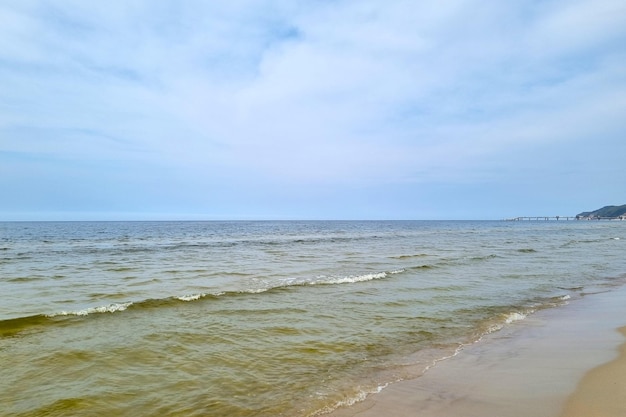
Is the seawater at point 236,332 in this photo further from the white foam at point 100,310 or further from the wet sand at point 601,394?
the wet sand at point 601,394

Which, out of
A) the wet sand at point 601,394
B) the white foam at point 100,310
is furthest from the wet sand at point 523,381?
the white foam at point 100,310

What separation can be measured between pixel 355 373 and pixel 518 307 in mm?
7625

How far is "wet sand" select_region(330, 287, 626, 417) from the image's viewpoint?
4941 millimetres

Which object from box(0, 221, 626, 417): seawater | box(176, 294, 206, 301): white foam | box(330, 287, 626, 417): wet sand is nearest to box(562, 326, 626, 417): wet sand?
box(330, 287, 626, 417): wet sand

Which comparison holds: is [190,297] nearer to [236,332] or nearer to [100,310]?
[100,310]

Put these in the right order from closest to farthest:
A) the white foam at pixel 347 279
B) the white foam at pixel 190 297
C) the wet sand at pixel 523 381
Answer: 1. the wet sand at pixel 523 381
2. the white foam at pixel 190 297
3. the white foam at pixel 347 279

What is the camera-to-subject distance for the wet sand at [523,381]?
4.94 meters

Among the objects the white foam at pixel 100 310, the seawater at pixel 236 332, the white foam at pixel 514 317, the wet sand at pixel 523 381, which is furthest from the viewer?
the white foam at pixel 100 310

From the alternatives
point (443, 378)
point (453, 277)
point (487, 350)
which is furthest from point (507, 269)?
point (443, 378)

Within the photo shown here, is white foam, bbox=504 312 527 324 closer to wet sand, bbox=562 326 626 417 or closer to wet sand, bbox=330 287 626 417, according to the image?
wet sand, bbox=330 287 626 417

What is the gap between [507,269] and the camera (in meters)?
20.6

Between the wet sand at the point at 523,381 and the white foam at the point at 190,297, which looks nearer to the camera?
the wet sand at the point at 523,381

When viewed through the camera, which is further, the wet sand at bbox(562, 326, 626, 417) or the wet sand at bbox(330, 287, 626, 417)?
the wet sand at bbox(330, 287, 626, 417)

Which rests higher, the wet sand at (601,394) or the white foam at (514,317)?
the wet sand at (601,394)
